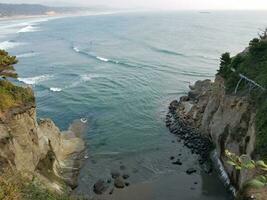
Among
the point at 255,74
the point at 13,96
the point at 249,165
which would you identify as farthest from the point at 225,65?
the point at 249,165

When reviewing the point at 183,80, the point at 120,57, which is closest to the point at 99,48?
the point at 120,57

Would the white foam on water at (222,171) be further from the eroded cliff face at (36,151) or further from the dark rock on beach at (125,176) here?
the eroded cliff face at (36,151)

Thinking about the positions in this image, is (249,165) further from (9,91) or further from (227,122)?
(227,122)

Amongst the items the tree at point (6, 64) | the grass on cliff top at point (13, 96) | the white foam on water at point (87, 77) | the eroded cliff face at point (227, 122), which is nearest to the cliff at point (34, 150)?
the grass on cliff top at point (13, 96)

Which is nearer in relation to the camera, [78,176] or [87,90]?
[78,176]

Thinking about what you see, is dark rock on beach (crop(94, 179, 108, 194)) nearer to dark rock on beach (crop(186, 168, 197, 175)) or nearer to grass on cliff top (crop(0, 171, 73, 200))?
dark rock on beach (crop(186, 168, 197, 175))

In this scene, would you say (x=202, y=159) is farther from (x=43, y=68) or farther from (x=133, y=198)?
(x=43, y=68)

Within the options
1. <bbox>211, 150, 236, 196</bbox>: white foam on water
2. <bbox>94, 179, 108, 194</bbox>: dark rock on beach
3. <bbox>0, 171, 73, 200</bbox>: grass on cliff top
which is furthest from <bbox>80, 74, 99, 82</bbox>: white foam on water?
<bbox>0, 171, 73, 200</bbox>: grass on cliff top
